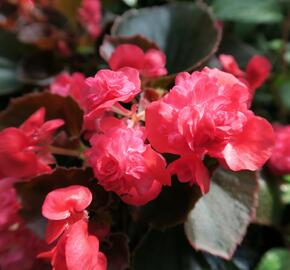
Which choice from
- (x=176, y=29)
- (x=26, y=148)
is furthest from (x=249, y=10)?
(x=26, y=148)

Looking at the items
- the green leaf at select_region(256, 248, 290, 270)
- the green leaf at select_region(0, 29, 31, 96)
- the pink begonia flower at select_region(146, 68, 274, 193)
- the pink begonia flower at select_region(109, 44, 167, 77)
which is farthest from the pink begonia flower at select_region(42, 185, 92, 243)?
Answer: the green leaf at select_region(0, 29, 31, 96)

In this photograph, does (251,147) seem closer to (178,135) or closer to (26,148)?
(178,135)

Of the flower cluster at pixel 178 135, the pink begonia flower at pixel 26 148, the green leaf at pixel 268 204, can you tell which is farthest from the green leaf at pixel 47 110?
the green leaf at pixel 268 204

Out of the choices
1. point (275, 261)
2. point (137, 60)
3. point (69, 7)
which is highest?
point (137, 60)

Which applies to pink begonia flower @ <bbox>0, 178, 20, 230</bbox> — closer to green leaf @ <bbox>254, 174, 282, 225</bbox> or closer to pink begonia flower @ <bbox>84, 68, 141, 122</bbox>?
pink begonia flower @ <bbox>84, 68, 141, 122</bbox>

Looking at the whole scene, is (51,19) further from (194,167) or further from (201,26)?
(194,167)
